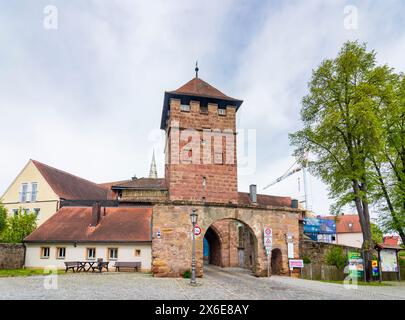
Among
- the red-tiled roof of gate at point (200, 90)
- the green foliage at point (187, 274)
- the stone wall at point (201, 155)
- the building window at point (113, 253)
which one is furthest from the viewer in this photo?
the red-tiled roof of gate at point (200, 90)

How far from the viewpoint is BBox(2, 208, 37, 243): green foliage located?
27.8 m

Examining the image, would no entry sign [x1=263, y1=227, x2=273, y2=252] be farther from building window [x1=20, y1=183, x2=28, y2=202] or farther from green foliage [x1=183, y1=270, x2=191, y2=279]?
building window [x1=20, y1=183, x2=28, y2=202]

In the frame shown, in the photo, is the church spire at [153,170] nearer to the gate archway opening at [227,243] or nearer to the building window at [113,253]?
the gate archway opening at [227,243]

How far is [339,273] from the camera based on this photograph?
20594 mm

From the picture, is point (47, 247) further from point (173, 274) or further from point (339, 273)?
point (339, 273)

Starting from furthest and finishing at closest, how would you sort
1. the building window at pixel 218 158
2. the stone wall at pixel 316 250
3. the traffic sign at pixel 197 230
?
1. the building window at pixel 218 158
2. the stone wall at pixel 316 250
3. the traffic sign at pixel 197 230

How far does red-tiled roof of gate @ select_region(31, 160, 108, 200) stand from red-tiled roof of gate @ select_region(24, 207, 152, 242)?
7.42m

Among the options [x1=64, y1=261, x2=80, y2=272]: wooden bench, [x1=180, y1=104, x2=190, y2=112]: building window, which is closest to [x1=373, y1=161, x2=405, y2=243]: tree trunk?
[x1=180, y1=104, x2=190, y2=112]: building window

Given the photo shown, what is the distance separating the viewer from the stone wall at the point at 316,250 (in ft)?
77.3

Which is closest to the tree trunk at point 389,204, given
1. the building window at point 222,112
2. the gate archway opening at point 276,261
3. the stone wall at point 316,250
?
the stone wall at point 316,250

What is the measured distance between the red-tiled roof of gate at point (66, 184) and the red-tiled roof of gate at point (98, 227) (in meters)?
7.42

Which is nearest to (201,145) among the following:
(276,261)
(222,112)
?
(222,112)
